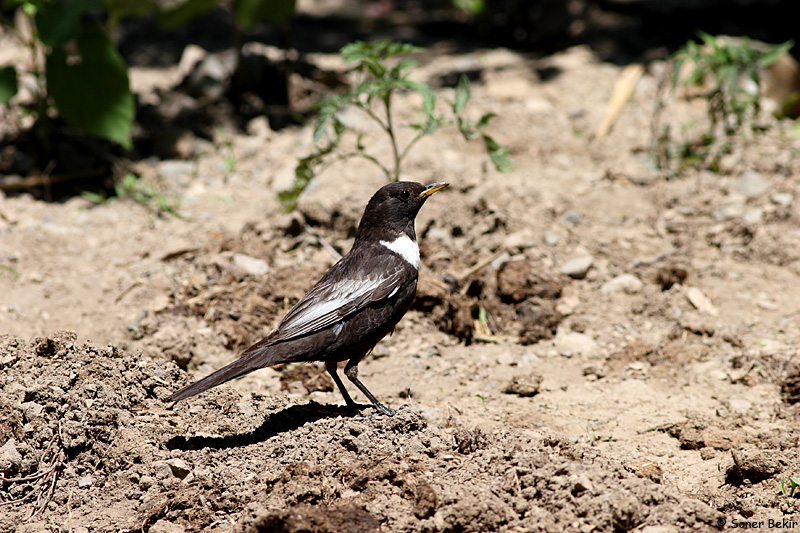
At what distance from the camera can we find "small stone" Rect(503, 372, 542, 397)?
4.72 m

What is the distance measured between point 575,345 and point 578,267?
2.51 ft

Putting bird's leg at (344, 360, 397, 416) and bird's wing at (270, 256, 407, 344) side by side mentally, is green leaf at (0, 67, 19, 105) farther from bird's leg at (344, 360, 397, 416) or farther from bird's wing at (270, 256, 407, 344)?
bird's leg at (344, 360, 397, 416)

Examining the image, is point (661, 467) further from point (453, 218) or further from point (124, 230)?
point (124, 230)

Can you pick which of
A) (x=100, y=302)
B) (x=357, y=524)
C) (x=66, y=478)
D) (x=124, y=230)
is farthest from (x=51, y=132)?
(x=357, y=524)

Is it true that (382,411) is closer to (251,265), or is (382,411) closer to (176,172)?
(251,265)

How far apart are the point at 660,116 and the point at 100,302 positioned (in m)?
5.51

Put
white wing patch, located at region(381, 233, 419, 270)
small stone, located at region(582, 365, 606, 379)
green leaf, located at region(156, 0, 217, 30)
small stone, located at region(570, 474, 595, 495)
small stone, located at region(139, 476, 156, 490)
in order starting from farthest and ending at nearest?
1. green leaf, located at region(156, 0, 217, 30)
2. small stone, located at region(582, 365, 606, 379)
3. white wing patch, located at region(381, 233, 419, 270)
4. small stone, located at region(139, 476, 156, 490)
5. small stone, located at region(570, 474, 595, 495)

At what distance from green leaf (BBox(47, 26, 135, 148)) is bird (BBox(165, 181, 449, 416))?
2.72m

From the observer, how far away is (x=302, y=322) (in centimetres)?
433

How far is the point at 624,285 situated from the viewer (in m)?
5.75

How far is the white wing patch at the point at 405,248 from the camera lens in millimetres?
4684

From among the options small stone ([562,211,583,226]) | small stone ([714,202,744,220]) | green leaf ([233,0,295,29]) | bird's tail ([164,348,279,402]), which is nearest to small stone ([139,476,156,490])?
bird's tail ([164,348,279,402])

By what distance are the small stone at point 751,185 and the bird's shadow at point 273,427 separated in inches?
161

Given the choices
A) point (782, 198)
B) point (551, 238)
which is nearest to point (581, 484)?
point (551, 238)
